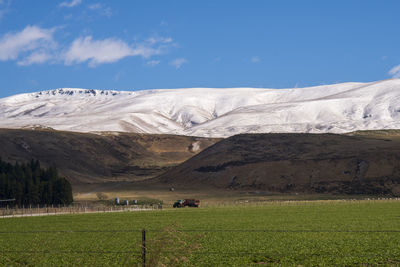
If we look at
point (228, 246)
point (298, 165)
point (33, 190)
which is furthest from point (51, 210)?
point (298, 165)

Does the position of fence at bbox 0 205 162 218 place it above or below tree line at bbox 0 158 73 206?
below

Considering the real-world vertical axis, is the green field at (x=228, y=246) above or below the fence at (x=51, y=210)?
below

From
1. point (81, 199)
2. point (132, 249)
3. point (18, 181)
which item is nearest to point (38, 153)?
point (81, 199)

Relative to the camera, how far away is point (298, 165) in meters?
141

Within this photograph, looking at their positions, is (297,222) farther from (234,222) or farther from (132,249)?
(132,249)

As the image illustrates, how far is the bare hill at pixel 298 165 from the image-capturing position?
12775cm

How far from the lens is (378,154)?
13838cm

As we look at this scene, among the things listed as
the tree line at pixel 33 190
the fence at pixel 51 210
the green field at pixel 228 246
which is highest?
the tree line at pixel 33 190

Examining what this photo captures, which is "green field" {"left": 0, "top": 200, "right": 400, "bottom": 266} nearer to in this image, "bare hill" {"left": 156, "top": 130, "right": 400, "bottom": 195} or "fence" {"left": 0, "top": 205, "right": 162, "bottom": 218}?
"fence" {"left": 0, "top": 205, "right": 162, "bottom": 218}

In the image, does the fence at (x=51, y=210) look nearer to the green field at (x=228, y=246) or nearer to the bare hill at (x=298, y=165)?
the green field at (x=228, y=246)

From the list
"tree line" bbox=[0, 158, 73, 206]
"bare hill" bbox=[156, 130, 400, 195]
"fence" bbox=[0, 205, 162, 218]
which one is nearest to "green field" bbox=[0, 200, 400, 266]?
"fence" bbox=[0, 205, 162, 218]

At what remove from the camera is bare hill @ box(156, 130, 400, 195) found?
128m

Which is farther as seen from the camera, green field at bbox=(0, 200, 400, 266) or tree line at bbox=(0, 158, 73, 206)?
tree line at bbox=(0, 158, 73, 206)

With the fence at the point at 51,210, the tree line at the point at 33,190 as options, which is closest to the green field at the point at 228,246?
the fence at the point at 51,210
